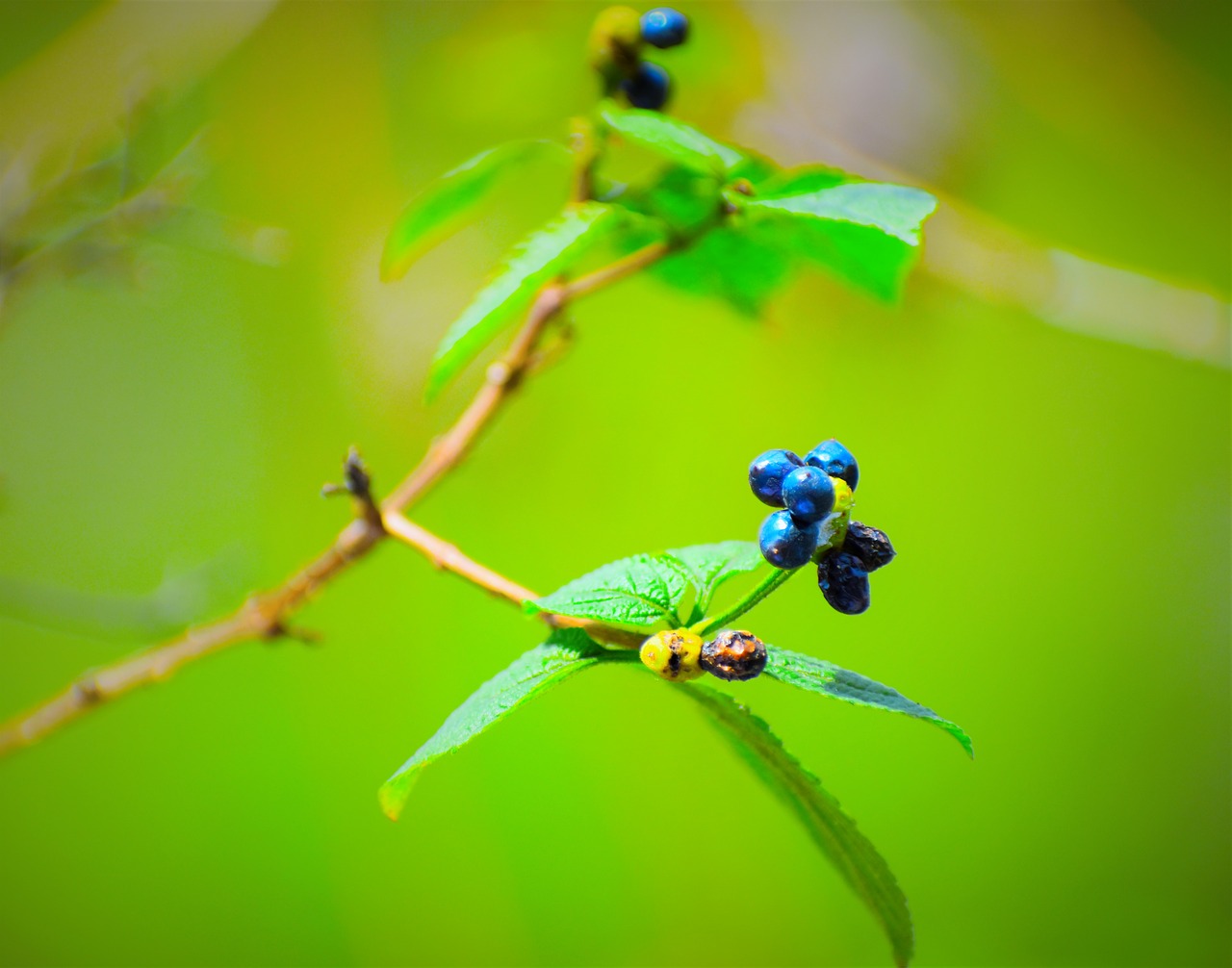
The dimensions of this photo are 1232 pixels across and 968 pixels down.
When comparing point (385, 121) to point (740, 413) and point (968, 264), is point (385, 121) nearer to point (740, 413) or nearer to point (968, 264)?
point (740, 413)

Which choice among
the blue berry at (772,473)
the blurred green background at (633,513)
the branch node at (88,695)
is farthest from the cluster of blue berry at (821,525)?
the blurred green background at (633,513)

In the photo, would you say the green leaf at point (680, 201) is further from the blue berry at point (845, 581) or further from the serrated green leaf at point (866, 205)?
Result: the blue berry at point (845, 581)

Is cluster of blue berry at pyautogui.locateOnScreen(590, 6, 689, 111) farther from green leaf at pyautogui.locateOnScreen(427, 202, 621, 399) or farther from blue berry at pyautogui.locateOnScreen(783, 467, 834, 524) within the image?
blue berry at pyautogui.locateOnScreen(783, 467, 834, 524)

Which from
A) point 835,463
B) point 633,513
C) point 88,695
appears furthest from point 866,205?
point 633,513

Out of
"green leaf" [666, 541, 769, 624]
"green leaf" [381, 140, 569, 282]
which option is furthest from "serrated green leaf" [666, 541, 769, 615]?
"green leaf" [381, 140, 569, 282]

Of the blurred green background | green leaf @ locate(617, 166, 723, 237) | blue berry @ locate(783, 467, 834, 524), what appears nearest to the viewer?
blue berry @ locate(783, 467, 834, 524)

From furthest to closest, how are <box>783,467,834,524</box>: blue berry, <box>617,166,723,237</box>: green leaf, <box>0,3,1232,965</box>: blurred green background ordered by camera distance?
<box>0,3,1232,965</box>: blurred green background → <box>617,166,723,237</box>: green leaf → <box>783,467,834,524</box>: blue berry

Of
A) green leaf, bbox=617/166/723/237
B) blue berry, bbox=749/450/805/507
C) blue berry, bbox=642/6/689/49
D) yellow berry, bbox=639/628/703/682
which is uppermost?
blue berry, bbox=642/6/689/49
